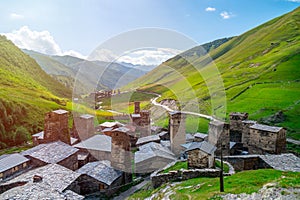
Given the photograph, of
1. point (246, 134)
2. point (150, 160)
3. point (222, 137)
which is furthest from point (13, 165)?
point (246, 134)

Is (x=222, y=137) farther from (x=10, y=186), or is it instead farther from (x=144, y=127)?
(x=10, y=186)

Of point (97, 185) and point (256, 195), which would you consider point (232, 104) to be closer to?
point (97, 185)

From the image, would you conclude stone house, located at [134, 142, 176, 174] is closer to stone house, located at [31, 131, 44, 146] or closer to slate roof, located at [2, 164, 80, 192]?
slate roof, located at [2, 164, 80, 192]

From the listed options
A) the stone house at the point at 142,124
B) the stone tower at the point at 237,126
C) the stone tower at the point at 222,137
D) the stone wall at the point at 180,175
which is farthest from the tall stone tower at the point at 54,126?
the stone tower at the point at 237,126

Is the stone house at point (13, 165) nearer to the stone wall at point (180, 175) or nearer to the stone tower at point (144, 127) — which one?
the stone wall at point (180, 175)

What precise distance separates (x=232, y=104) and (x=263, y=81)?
82.4 feet

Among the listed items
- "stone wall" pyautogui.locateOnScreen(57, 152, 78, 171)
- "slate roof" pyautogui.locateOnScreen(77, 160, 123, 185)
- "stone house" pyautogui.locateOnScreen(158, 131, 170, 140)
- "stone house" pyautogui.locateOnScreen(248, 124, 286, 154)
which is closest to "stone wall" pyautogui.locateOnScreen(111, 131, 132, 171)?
"slate roof" pyautogui.locateOnScreen(77, 160, 123, 185)

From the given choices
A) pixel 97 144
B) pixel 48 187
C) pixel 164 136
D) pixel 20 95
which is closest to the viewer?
pixel 48 187

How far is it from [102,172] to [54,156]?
7.37 meters

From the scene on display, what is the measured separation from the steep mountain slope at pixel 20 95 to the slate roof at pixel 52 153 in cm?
3843

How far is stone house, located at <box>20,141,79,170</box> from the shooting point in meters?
35.6

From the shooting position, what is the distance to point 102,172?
34.7 m

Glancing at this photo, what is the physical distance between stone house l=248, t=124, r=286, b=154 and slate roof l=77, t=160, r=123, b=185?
78.8 feet

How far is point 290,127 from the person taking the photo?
61156mm
